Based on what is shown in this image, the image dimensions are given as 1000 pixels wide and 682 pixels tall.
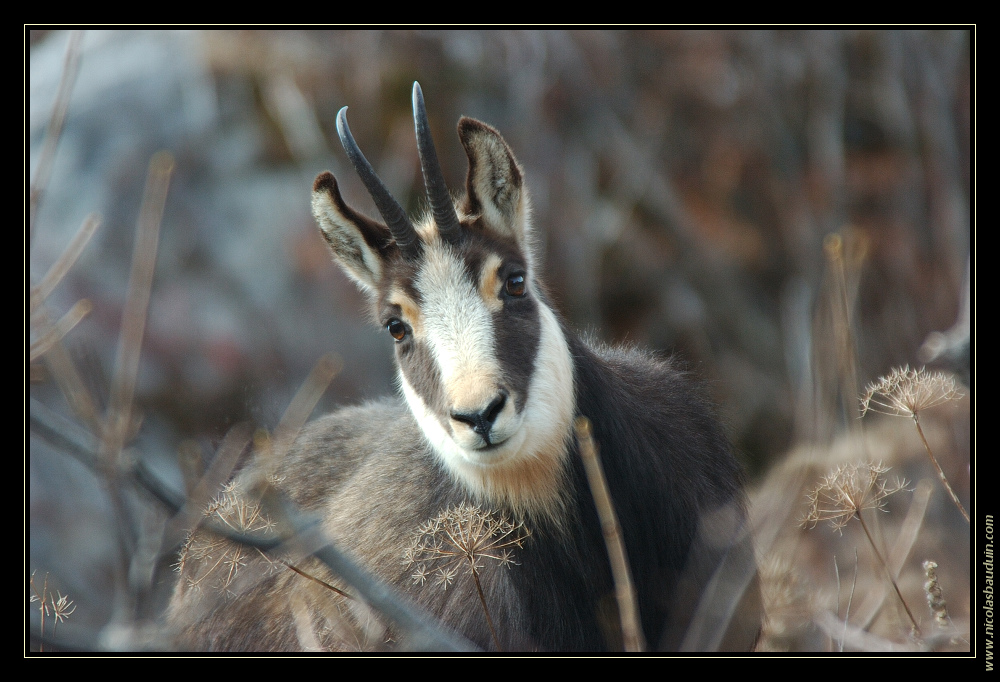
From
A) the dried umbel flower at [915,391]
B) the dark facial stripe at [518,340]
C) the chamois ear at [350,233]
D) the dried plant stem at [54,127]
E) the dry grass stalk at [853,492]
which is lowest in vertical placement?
the dry grass stalk at [853,492]

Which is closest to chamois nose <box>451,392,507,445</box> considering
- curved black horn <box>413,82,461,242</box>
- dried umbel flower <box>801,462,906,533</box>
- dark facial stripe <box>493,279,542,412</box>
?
dark facial stripe <box>493,279,542,412</box>

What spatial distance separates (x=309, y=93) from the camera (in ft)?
44.4

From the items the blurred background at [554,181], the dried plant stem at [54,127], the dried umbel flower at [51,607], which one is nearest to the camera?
the dried plant stem at [54,127]

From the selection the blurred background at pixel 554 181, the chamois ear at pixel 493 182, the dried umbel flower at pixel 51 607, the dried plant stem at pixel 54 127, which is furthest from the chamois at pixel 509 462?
the blurred background at pixel 554 181

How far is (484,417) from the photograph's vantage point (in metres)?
3.74

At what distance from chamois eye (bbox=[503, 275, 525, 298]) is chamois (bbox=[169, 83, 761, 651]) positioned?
0.4 inches

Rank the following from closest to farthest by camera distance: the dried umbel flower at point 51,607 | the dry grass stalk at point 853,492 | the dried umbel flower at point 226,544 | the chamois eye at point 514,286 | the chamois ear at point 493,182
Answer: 1. the dried umbel flower at point 226,544
2. the dried umbel flower at point 51,607
3. the dry grass stalk at point 853,492
4. the chamois eye at point 514,286
5. the chamois ear at point 493,182

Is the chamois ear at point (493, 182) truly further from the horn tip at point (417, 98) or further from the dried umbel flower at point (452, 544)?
the dried umbel flower at point (452, 544)

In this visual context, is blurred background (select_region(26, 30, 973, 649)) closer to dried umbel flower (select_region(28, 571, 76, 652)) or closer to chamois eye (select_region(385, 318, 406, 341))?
dried umbel flower (select_region(28, 571, 76, 652))

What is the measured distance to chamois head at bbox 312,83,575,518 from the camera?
12.8ft

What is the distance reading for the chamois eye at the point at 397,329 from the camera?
4.55m

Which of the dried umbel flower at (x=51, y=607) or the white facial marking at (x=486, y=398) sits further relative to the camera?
the white facial marking at (x=486, y=398)

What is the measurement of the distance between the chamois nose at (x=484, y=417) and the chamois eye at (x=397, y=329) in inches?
35.7

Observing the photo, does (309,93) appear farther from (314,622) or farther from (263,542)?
(263,542)
